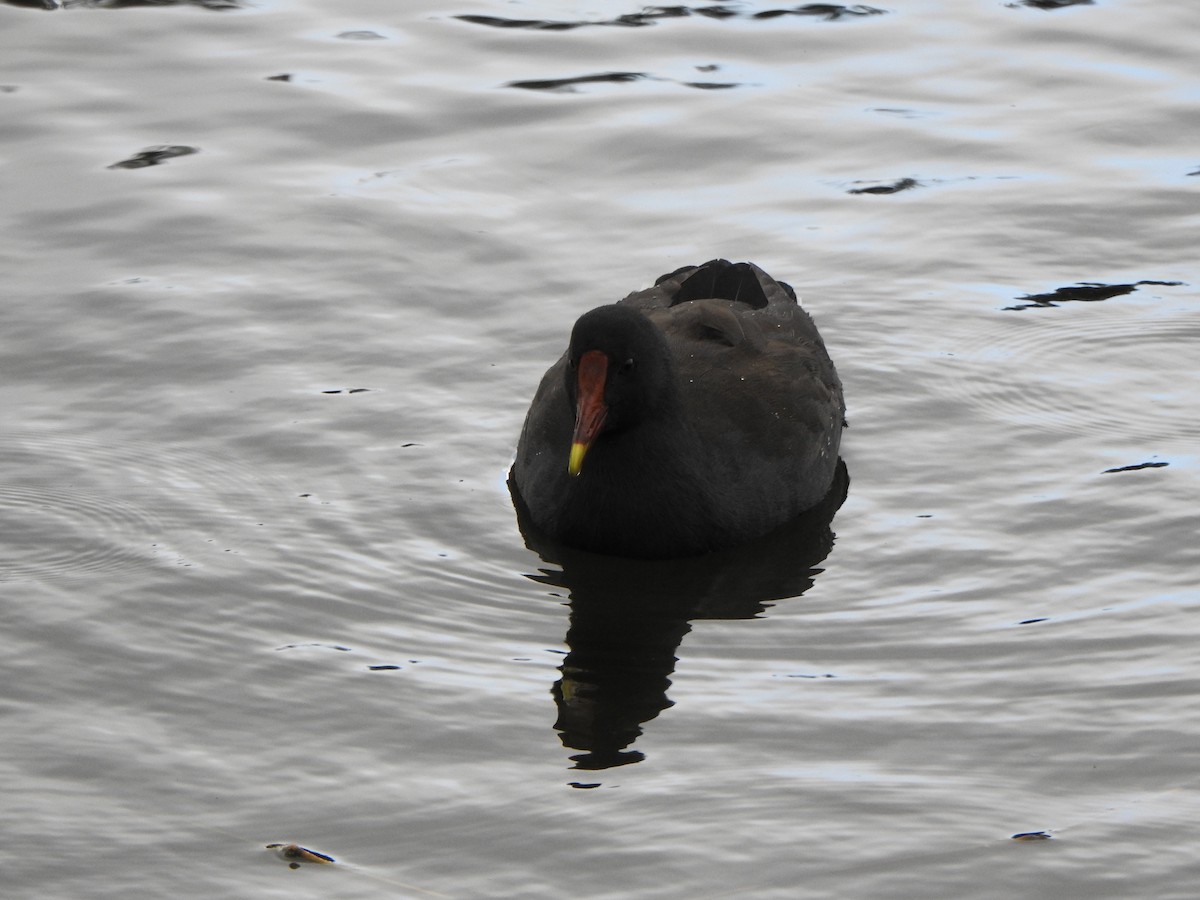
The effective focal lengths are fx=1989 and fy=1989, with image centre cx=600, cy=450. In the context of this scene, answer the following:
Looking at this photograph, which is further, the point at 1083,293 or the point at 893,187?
the point at 893,187

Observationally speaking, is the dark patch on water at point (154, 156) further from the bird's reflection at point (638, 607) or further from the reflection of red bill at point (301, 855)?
the reflection of red bill at point (301, 855)

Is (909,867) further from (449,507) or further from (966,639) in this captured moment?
(449,507)

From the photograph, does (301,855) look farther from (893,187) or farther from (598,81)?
(598,81)

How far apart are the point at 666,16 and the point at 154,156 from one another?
463cm

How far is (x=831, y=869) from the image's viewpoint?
6.06 m

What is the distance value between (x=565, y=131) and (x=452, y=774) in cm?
752

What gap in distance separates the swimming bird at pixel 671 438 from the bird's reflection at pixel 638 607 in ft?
0.24

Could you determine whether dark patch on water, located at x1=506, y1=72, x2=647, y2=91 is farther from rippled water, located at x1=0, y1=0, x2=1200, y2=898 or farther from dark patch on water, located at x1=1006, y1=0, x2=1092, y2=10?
dark patch on water, located at x1=1006, y1=0, x2=1092, y2=10

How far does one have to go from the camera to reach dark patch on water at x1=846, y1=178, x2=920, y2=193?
12.4 meters

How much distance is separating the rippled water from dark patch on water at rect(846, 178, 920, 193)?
3cm

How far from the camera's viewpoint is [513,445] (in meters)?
9.40

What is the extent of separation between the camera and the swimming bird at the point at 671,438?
27.0ft

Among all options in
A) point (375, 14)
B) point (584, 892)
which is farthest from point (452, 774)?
point (375, 14)

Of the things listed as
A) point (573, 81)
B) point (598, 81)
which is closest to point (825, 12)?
point (598, 81)
